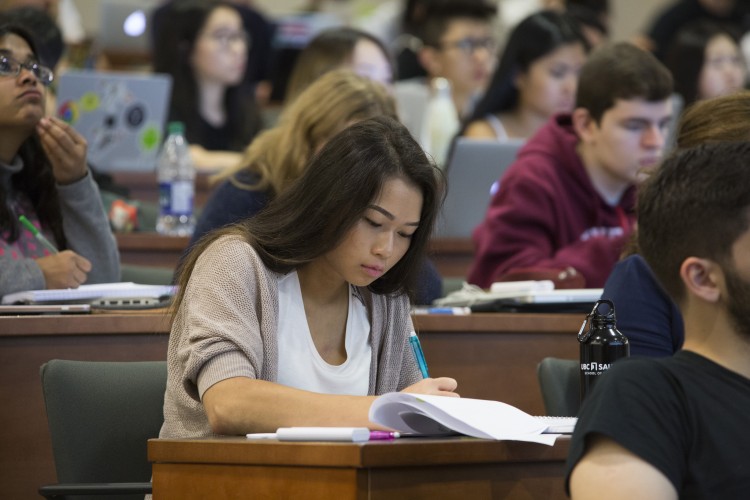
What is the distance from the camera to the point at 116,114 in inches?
173

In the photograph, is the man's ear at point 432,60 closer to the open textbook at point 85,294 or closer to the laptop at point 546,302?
the laptop at point 546,302

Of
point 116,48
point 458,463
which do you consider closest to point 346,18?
point 116,48

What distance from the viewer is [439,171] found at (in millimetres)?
2133

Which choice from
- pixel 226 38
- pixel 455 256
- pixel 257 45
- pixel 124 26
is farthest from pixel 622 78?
pixel 257 45

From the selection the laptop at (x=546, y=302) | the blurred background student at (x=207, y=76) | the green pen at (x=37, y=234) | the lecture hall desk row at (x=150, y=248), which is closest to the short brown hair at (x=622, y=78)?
the lecture hall desk row at (x=150, y=248)

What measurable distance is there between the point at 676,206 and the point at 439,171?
747mm

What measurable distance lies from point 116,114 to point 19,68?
1.60m

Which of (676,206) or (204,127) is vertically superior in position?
(676,206)

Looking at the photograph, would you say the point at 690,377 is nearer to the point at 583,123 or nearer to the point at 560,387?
the point at 560,387

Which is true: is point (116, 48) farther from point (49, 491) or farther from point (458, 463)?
point (458, 463)

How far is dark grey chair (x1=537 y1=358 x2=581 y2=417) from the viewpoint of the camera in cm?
214

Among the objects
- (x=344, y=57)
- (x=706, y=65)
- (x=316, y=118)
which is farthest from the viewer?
(x=706, y=65)

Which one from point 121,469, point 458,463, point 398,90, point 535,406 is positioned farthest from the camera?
point 398,90

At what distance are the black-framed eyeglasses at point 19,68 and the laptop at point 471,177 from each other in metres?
1.47
